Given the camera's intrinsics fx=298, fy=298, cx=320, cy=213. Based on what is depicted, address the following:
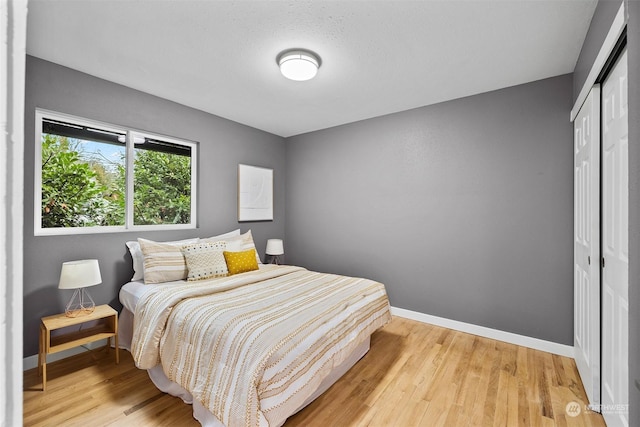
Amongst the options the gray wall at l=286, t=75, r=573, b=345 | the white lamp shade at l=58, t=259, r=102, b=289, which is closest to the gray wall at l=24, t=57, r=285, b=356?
the white lamp shade at l=58, t=259, r=102, b=289

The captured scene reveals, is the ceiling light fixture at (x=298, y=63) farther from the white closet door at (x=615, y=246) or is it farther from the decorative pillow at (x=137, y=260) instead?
the decorative pillow at (x=137, y=260)

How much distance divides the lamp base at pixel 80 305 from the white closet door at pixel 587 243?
12.4 ft

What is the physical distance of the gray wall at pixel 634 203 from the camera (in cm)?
117

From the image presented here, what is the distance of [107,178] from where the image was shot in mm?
2959

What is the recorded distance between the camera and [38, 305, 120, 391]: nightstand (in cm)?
222

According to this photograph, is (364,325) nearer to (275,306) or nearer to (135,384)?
(275,306)

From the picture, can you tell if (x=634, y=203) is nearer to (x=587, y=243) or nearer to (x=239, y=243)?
(x=587, y=243)

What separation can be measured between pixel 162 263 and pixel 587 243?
351cm

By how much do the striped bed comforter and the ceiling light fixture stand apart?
1827mm

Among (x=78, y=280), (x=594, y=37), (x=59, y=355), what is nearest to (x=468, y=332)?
(x=594, y=37)

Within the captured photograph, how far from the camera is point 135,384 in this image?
227 cm

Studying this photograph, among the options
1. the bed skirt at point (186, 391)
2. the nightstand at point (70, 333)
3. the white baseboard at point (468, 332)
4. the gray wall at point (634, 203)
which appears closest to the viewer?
the gray wall at point (634, 203)

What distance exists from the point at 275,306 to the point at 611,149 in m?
2.35

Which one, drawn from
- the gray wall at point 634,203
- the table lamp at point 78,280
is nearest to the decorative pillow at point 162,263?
the table lamp at point 78,280
